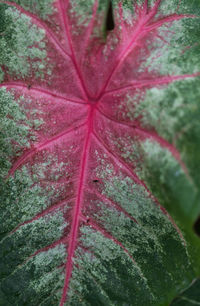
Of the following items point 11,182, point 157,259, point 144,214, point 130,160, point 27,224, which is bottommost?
point 157,259

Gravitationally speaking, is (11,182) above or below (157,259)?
above

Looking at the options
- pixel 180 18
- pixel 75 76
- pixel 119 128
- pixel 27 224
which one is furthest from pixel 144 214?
pixel 180 18

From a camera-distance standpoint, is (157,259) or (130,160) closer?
(130,160)

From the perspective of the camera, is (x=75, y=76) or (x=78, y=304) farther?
(x=78, y=304)

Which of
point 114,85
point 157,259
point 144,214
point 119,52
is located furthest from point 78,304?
point 119,52

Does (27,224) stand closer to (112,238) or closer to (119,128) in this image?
(112,238)

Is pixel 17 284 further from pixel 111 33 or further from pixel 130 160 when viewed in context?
pixel 111 33
